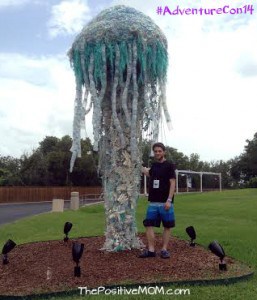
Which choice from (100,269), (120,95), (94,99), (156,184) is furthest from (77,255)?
(120,95)

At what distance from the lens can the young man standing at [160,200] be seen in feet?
21.1

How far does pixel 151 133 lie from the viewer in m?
7.10

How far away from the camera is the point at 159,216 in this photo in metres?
6.52

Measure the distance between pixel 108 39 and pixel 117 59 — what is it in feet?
0.99

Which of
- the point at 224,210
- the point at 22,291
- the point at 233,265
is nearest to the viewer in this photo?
the point at 22,291

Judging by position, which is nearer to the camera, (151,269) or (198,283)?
(198,283)

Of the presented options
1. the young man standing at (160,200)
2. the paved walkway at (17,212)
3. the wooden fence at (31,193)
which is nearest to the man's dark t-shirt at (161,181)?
the young man standing at (160,200)

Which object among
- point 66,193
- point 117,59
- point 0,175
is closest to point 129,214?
point 117,59

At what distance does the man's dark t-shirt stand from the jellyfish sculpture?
440 millimetres

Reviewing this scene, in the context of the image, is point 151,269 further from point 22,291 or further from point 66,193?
point 66,193

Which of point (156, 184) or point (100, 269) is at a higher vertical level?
point (156, 184)

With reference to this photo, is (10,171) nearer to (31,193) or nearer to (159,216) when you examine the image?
(31,193)

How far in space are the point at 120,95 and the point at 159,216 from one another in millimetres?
1852

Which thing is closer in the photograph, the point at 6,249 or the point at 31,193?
the point at 6,249
